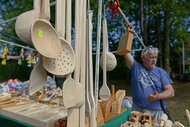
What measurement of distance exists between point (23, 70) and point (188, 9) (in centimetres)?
770

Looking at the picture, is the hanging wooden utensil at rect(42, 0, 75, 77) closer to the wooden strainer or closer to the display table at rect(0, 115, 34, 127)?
the wooden strainer

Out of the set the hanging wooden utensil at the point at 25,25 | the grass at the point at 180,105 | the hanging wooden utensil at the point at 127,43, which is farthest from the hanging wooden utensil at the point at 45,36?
the grass at the point at 180,105

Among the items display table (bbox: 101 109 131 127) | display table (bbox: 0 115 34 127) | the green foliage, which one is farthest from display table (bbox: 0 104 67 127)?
the green foliage

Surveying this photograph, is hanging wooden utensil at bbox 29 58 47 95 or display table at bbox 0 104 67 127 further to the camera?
display table at bbox 0 104 67 127

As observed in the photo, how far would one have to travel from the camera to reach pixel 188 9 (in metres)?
4.65

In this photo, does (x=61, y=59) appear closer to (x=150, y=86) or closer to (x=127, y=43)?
(x=127, y=43)

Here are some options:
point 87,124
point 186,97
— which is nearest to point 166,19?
point 186,97

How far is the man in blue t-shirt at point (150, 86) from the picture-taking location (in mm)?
1271

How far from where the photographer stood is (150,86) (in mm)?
1305

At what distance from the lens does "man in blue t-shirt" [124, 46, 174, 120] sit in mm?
1271

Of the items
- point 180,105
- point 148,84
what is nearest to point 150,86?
point 148,84

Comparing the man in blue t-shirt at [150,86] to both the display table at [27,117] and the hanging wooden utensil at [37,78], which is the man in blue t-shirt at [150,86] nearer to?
the display table at [27,117]

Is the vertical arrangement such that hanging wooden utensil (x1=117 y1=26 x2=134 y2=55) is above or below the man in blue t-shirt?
above

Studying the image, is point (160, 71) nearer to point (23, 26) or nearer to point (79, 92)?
point (79, 92)
